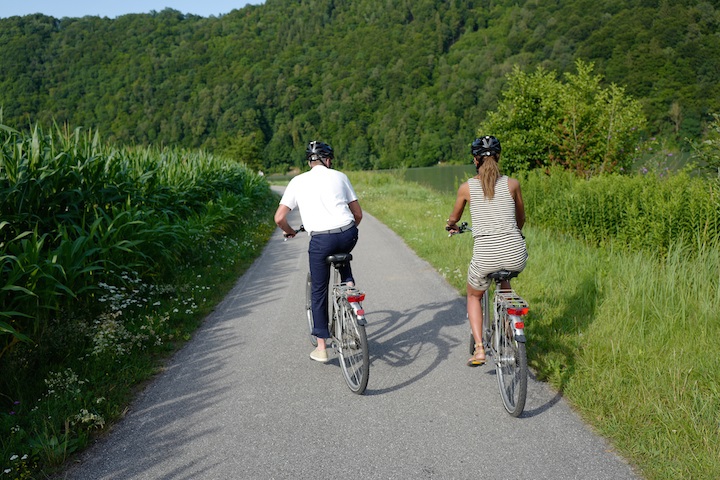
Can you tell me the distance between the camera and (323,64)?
4887 inches

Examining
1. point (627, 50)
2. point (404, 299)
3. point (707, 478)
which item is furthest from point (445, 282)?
point (627, 50)

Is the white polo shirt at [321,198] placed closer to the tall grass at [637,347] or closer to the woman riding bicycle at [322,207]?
the woman riding bicycle at [322,207]

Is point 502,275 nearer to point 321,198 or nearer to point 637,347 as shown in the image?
point 637,347

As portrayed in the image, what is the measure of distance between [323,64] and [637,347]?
128 metres

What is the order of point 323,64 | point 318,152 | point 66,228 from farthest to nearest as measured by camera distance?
point 323,64
point 66,228
point 318,152

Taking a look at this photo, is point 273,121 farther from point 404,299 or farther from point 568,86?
point 404,299

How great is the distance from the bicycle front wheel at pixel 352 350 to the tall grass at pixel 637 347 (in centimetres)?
145

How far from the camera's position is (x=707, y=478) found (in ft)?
8.36

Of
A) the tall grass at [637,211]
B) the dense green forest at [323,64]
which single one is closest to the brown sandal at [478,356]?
the tall grass at [637,211]

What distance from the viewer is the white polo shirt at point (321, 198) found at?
426 centimetres

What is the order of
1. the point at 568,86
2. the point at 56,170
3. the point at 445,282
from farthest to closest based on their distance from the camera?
the point at 568,86
the point at 445,282
the point at 56,170

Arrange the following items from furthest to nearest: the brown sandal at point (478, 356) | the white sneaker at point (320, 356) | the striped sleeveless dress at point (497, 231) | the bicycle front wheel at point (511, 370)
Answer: the white sneaker at point (320, 356) → the brown sandal at point (478, 356) → the striped sleeveless dress at point (497, 231) → the bicycle front wheel at point (511, 370)

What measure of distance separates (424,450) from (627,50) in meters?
51.9

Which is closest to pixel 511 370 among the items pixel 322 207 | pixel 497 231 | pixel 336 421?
pixel 497 231
